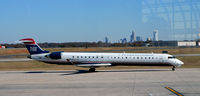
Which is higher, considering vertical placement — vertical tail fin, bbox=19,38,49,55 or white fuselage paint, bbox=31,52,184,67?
vertical tail fin, bbox=19,38,49,55

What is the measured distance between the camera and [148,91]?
14.7m

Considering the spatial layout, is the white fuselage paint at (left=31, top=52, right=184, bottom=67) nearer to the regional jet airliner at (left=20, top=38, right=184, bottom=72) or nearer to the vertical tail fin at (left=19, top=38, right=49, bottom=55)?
the regional jet airliner at (left=20, top=38, right=184, bottom=72)

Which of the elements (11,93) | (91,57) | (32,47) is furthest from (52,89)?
(32,47)

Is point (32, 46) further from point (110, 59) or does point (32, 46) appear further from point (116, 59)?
point (116, 59)

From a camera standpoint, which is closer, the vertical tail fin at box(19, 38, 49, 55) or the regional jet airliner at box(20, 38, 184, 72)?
the regional jet airliner at box(20, 38, 184, 72)

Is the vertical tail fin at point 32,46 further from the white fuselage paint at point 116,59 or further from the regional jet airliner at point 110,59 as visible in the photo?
the white fuselage paint at point 116,59

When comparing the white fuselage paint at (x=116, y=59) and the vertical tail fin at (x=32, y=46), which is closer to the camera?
the white fuselage paint at (x=116, y=59)

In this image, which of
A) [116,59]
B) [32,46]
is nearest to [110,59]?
[116,59]

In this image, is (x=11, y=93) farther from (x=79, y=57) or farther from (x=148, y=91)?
(x=79, y=57)

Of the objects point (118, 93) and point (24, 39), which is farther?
point (24, 39)

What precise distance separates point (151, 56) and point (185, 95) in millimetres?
14072

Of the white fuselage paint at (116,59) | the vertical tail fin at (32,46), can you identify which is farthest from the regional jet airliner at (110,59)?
the vertical tail fin at (32,46)

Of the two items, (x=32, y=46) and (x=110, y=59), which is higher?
(x=32, y=46)

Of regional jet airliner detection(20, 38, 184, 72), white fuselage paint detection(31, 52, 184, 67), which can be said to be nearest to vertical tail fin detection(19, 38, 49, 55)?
regional jet airliner detection(20, 38, 184, 72)
